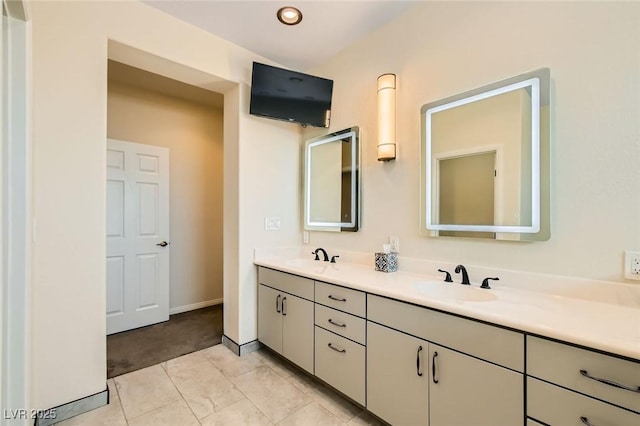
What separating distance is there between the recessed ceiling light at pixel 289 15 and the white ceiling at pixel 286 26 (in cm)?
3

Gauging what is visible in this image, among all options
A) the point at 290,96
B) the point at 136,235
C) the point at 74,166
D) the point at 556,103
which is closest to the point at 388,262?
the point at 556,103

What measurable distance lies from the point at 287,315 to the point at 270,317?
10.3 inches

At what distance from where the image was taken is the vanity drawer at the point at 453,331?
1131 millimetres

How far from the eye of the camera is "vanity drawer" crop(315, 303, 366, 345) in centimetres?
169

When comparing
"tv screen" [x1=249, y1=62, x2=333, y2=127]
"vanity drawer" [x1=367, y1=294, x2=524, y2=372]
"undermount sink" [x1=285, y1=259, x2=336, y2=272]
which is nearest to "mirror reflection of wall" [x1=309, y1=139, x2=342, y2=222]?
"tv screen" [x1=249, y1=62, x2=333, y2=127]

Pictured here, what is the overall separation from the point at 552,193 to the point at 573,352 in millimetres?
815

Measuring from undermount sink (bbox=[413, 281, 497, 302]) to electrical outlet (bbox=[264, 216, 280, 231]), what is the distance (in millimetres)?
1441

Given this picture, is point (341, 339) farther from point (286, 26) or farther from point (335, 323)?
point (286, 26)

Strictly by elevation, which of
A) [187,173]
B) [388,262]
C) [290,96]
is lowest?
[388,262]

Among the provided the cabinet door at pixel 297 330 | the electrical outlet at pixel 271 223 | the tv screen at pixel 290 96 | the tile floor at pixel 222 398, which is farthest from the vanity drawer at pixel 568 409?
the tv screen at pixel 290 96

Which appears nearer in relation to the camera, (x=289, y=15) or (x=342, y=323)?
(x=342, y=323)

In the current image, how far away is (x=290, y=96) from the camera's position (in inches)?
97.9

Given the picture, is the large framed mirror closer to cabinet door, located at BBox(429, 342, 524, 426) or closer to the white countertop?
the white countertop

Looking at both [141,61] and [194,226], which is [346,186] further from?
[194,226]
